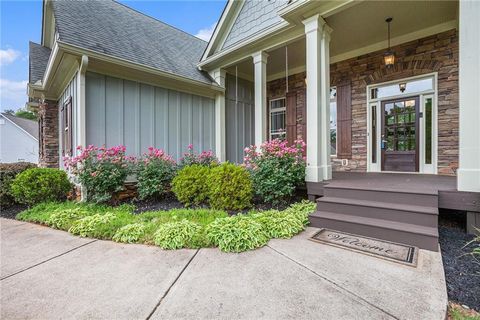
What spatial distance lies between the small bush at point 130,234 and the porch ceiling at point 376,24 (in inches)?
200

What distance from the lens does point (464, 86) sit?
3031 mm

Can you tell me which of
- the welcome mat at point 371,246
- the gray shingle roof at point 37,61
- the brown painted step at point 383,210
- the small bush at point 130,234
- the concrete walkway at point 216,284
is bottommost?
the concrete walkway at point 216,284

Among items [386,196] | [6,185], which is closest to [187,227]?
[386,196]

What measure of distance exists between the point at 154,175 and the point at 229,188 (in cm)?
190

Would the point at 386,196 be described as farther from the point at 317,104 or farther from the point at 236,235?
the point at 236,235

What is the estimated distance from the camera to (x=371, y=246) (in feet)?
8.95

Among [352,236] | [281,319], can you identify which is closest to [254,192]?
[352,236]

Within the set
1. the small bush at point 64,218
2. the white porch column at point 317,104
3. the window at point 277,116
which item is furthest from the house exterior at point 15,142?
the white porch column at point 317,104

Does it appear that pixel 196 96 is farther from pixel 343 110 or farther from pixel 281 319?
A: pixel 281 319

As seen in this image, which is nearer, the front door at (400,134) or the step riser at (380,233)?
the step riser at (380,233)

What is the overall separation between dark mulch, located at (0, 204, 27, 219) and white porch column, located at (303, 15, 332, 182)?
19.3 feet

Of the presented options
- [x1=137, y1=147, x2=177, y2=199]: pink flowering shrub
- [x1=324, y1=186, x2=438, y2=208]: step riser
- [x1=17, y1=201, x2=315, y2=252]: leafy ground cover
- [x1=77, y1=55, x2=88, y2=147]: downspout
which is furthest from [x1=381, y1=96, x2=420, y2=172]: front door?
[x1=77, y1=55, x2=88, y2=147]: downspout

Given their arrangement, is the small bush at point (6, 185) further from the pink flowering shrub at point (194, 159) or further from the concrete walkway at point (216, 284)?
the pink flowering shrub at point (194, 159)

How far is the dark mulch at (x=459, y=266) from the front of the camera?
6.07 ft
